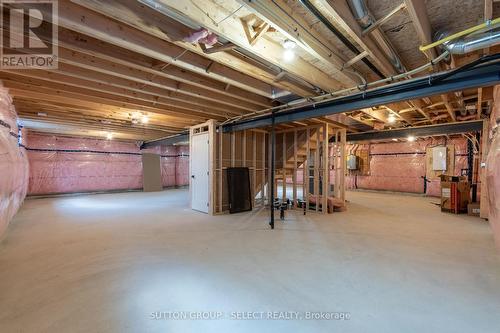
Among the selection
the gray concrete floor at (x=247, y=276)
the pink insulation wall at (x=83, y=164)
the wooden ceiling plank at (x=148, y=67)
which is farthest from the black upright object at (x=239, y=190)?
the pink insulation wall at (x=83, y=164)

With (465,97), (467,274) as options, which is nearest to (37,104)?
(467,274)

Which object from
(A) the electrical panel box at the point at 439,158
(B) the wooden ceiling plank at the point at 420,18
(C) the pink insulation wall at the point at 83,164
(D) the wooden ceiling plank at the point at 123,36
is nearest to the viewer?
(B) the wooden ceiling plank at the point at 420,18

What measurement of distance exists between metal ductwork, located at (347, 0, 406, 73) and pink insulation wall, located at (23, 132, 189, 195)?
31.1 feet

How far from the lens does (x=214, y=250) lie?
10.4ft

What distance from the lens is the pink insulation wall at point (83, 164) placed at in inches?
320

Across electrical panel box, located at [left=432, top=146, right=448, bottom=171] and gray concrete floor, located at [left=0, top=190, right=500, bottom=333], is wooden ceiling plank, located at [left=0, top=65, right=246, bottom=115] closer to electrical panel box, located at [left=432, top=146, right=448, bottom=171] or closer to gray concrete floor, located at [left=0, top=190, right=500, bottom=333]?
gray concrete floor, located at [left=0, top=190, right=500, bottom=333]

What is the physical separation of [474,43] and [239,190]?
476 centimetres

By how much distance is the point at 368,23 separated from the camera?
1.98m

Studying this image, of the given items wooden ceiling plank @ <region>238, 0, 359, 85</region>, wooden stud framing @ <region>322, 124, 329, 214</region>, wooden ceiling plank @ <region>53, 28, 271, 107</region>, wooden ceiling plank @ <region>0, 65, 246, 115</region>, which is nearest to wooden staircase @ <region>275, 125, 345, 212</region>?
wooden stud framing @ <region>322, 124, 329, 214</region>

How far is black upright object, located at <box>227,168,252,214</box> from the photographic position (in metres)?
5.72

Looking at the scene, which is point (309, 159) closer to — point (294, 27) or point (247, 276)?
point (247, 276)

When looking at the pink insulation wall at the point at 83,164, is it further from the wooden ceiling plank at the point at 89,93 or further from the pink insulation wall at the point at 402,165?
the pink insulation wall at the point at 402,165

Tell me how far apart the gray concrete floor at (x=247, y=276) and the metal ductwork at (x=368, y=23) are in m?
2.37

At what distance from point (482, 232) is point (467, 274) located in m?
2.29
